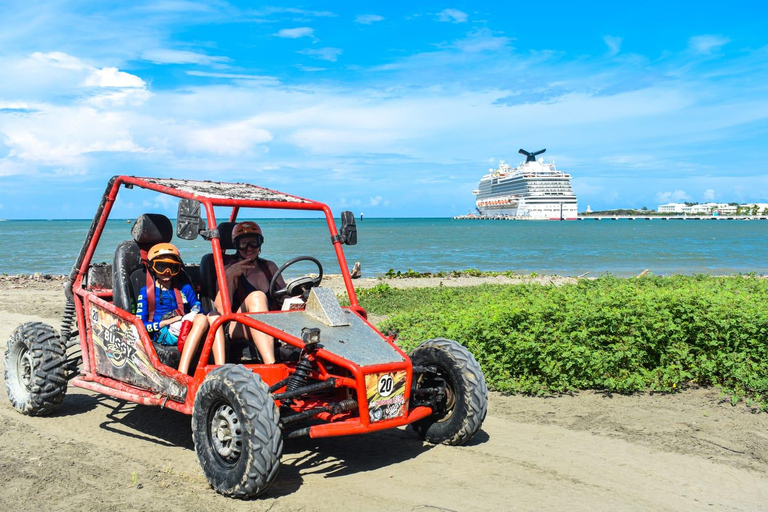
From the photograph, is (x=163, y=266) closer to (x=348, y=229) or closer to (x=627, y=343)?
(x=348, y=229)

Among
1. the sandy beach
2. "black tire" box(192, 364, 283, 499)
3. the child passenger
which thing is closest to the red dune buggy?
"black tire" box(192, 364, 283, 499)

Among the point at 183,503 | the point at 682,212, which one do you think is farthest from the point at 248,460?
the point at 682,212

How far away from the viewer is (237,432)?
4.75 meters

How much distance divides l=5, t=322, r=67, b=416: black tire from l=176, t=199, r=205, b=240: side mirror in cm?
254

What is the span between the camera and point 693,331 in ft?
25.8

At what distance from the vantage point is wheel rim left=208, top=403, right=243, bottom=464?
4.76 meters

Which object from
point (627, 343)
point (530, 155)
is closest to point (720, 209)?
point (530, 155)

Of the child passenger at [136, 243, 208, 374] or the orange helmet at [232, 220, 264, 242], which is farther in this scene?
the orange helmet at [232, 220, 264, 242]

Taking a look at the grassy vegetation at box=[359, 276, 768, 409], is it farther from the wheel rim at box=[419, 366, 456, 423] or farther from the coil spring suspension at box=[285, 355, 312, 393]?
the coil spring suspension at box=[285, 355, 312, 393]

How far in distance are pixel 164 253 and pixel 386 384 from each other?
253 centimetres

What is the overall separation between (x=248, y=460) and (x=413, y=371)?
1528mm

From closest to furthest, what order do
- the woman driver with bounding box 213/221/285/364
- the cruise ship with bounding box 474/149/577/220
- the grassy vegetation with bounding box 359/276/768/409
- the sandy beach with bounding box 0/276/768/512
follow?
the sandy beach with bounding box 0/276/768/512, the woman driver with bounding box 213/221/285/364, the grassy vegetation with bounding box 359/276/768/409, the cruise ship with bounding box 474/149/577/220

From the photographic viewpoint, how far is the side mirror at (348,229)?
617 cm

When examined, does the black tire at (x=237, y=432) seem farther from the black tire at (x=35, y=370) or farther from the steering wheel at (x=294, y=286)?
the black tire at (x=35, y=370)
